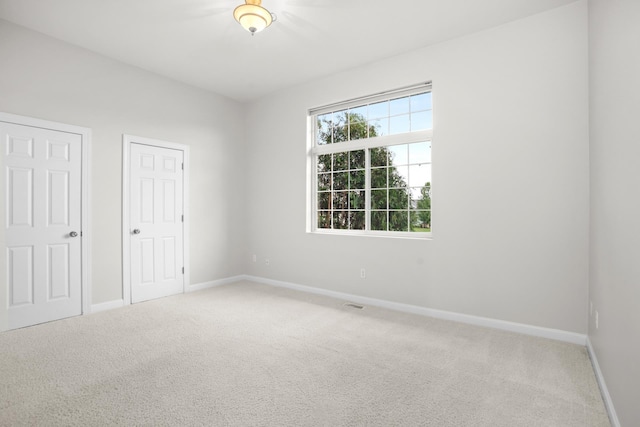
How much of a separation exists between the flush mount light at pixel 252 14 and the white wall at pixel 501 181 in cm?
178

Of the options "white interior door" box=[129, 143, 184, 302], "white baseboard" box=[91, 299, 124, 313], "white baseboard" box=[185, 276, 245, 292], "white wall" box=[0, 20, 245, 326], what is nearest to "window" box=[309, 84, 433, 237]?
"white wall" box=[0, 20, 245, 326]

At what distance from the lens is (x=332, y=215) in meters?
4.76

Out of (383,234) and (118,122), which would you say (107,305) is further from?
(383,234)

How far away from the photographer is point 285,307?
4.01m

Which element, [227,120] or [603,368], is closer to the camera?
[603,368]

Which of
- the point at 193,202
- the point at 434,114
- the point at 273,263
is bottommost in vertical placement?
the point at 273,263

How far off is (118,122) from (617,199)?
4917 mm

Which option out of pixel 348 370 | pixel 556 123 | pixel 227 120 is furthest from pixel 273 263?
pixel 556 123

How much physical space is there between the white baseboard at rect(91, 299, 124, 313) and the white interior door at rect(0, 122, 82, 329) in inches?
5.7

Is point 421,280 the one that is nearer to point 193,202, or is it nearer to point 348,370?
point 348,370

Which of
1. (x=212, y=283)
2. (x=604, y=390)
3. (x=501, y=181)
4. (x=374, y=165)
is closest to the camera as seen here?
(x=604, y=390)

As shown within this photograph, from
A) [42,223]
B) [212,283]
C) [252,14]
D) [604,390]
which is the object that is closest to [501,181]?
[604,390]

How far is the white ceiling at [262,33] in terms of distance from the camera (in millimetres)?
2977

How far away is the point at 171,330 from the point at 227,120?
3480 mm
